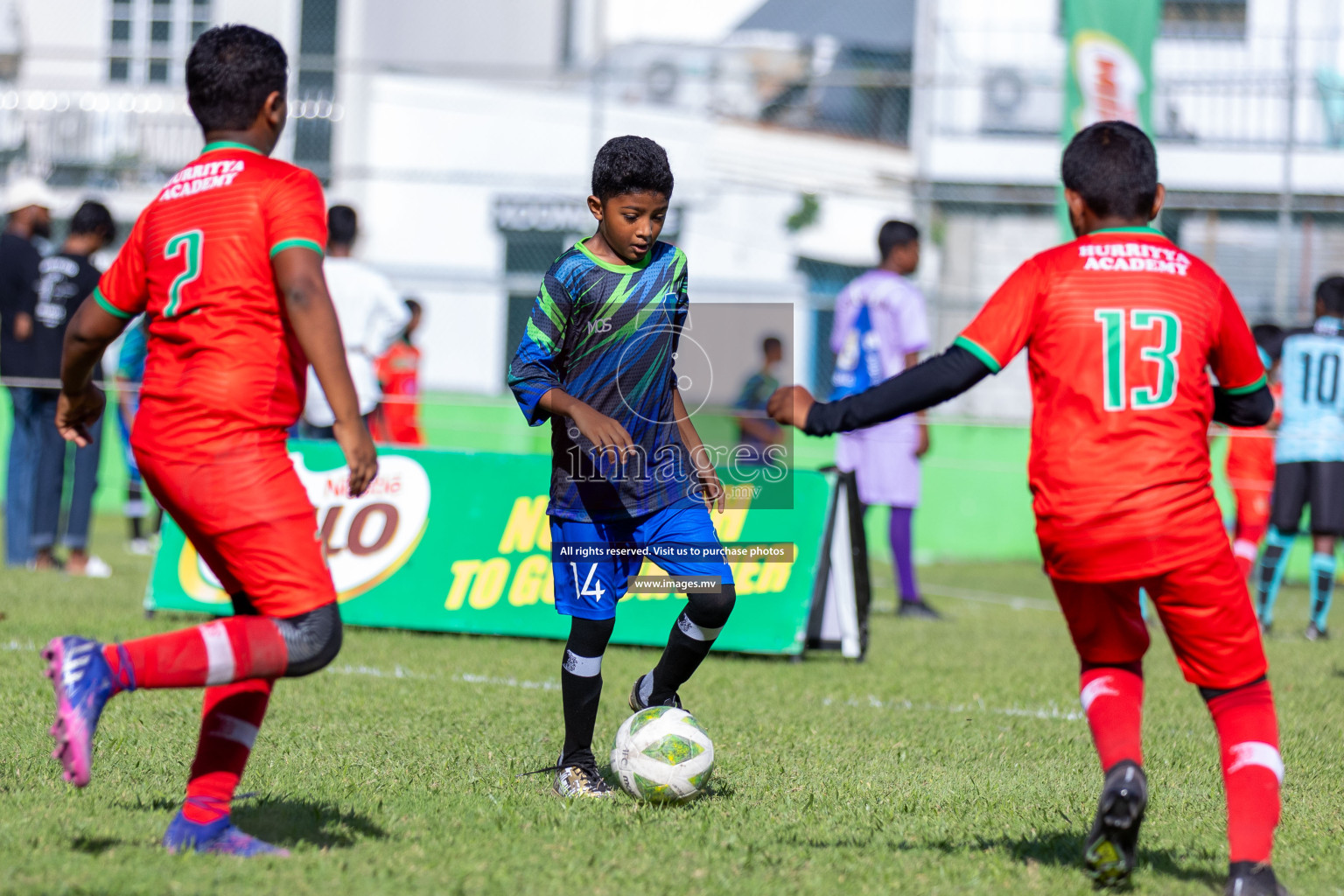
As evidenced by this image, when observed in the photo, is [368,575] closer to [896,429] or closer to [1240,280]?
[896,429]

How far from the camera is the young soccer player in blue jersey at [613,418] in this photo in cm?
432

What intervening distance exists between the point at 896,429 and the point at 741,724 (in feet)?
16.4

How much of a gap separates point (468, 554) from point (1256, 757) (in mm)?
5058

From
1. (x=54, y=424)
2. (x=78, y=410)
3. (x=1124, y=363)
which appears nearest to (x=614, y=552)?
(x=78, y=410)

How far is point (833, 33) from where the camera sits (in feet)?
122

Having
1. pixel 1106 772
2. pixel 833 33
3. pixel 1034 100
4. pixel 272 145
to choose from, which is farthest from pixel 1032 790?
pixel 833 33

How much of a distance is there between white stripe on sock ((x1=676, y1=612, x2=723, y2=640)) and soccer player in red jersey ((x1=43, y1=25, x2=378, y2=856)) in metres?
1.44

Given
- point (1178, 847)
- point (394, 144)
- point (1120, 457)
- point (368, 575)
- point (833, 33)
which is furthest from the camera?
point (833, 33)

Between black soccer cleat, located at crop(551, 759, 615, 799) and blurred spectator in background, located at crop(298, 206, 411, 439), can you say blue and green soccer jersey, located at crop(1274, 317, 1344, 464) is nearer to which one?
blurred spectator in background, located at crop(298, 206, 411, 439)

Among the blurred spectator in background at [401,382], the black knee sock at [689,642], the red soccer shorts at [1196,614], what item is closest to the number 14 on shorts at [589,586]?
the black knee sock at [689,642]

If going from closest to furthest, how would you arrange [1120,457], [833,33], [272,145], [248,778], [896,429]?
1. [1120,457]
2. [272,145]
3. [248,778]
4. [896,429]
5. [833,33]

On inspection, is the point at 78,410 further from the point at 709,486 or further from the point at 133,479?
the point at 133,479

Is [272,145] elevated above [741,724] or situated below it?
above

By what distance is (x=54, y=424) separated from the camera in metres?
9.75
